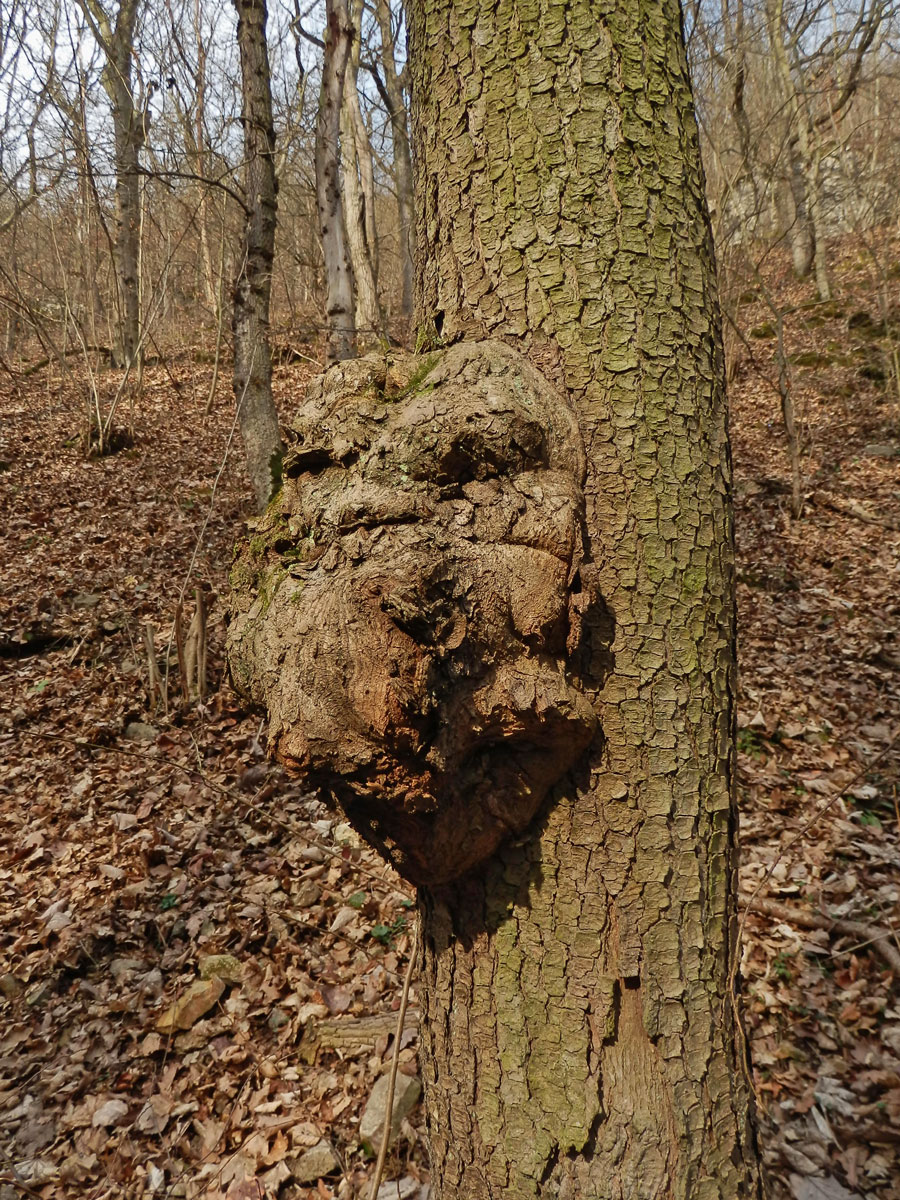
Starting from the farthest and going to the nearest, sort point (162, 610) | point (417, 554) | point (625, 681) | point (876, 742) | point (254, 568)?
point (162, 610) → point (876, 742) → point (254, 568) → point (625, 681) → point (417, 554)

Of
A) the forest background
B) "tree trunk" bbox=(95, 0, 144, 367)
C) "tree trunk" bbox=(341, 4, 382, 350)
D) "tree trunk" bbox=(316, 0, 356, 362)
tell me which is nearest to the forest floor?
the forest background

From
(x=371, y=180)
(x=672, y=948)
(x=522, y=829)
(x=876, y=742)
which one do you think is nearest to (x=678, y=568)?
(x=522, y=829)

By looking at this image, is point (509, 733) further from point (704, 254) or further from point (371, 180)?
point (371, 180)

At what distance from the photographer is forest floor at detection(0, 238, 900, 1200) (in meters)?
2.48

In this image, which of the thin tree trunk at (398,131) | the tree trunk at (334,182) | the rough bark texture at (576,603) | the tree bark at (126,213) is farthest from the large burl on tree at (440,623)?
the thin tree trunk at (398,131)

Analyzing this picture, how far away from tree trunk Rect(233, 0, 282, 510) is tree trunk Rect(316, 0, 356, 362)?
22.9 inches

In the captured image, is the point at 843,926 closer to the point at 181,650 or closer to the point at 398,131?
the point at 181,650

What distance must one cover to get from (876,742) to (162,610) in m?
5.82

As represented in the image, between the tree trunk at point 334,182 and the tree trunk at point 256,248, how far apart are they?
581mm

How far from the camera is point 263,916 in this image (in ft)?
11.3

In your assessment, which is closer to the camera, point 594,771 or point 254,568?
point 594,771

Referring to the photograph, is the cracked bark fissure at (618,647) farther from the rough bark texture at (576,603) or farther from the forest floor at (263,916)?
the forest floor at (263,916)

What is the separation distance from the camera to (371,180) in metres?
14.4

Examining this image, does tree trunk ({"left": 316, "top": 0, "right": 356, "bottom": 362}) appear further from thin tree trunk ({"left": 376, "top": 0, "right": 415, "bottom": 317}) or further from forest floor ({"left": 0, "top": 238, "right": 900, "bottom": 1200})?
thin tree trunk ({"left": 376, "top": 0, "right": 415, "bottom": 317})
